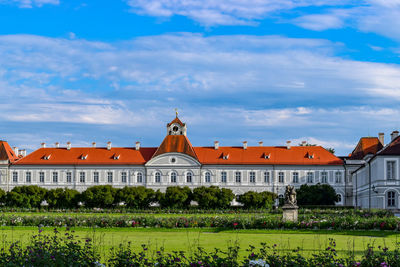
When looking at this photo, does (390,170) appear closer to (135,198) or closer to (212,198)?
(212,198)

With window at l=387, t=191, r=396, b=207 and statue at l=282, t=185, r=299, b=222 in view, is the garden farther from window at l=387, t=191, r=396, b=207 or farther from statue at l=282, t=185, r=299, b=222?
window at l=387, t=191, r=396, b=207

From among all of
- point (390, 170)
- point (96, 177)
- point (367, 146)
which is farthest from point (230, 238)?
point (96, 177)

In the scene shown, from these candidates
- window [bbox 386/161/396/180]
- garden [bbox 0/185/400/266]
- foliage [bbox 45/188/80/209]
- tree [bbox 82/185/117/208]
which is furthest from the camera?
foliage [bbox 45/188/80/209]

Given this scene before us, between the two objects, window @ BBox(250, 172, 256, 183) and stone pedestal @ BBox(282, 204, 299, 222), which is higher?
window @ BBox(250, 172, 256, 183)

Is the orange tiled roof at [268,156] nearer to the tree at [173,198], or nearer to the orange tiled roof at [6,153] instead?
the tree at [173,198]

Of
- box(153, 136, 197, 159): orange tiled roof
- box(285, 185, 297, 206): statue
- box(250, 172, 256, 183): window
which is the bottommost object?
box(285, 185, 297, 206): statue

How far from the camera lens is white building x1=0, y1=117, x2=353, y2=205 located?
71500 mm

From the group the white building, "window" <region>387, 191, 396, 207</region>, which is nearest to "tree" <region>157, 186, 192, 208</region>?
the white building

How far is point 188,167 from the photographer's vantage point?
2827 inches

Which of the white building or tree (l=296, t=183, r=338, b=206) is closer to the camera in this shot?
tree (l=296, t=183, r=338, b=206)

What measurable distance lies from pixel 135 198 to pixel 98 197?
137 inches

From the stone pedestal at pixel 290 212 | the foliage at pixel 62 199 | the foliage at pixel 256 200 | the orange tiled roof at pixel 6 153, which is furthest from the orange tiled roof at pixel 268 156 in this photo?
the stone pedestal at pixel 290 212

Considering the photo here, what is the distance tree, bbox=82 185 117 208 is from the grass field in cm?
2734

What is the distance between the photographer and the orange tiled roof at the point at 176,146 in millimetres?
72000
